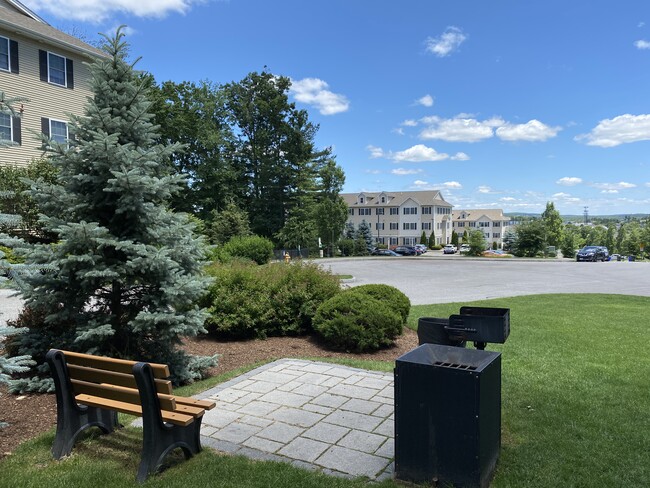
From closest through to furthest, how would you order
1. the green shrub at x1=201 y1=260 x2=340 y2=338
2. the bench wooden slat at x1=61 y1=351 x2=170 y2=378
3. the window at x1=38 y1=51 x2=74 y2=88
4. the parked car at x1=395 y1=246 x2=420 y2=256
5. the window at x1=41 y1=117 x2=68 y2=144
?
1. the bench wooden slat at x1=61 y1=351 x2=170 y2=378
2. the green shrub at x1=201 y1=260 x2=340 y2=338
3. the window at x1=41 y1=117 x2=68 y2=144
4. the window at x1=38 y1=51 x2=74 y2=88
5. the parked car at x1=395 y1=246 x2=420 y2=256

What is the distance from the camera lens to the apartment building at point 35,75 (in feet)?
64.2

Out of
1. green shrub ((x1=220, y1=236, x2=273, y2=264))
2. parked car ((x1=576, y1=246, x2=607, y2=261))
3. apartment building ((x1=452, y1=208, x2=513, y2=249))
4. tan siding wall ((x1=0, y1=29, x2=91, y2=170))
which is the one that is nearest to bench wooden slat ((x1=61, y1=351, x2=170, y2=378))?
tan siding wall ((x1=0, y1=29, x2=91, y2=170))

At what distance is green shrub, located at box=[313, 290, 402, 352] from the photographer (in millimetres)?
7676

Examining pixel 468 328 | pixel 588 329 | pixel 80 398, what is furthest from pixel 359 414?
pixel 588 329

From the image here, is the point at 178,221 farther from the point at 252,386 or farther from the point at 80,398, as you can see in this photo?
the point at 80,398

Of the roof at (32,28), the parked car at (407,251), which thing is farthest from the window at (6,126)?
the parked car at (407,251)

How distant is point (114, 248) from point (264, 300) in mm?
3332

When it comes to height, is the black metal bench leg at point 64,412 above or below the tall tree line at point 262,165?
below

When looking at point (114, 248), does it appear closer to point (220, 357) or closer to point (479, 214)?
point (220, 357)

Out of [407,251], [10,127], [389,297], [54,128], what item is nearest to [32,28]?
[54,128]

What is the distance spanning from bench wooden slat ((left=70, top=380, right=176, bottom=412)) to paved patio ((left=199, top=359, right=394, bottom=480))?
83 cm

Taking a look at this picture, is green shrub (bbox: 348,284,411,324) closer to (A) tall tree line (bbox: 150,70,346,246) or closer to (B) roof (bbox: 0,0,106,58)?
(B) roof (bbox: 0,0,106,58)

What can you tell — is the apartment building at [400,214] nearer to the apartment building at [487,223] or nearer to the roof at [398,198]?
the roof at [398,198]

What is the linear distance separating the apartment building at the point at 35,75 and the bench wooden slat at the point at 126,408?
61.6 feet
